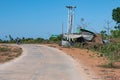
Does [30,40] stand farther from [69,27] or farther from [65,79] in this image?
[65,79]

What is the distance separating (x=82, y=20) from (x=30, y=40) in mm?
13569

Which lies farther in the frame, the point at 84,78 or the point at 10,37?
the point at 10,37

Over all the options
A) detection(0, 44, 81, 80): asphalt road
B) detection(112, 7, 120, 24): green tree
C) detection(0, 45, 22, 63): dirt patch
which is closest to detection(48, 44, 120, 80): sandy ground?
detection(0, 44, 81, 80): asphalt road

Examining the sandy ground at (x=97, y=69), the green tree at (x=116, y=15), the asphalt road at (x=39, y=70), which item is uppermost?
the green tree at (x=116, y=15)

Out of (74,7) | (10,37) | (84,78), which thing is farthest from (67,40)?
(84,78)

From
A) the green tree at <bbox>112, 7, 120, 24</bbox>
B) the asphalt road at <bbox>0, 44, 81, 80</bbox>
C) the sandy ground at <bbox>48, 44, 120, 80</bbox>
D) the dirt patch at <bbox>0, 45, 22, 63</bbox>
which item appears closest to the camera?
the asphalt road at <bbox>0, 44, 81, 80</bbox>

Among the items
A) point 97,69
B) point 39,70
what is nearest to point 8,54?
point 97,69

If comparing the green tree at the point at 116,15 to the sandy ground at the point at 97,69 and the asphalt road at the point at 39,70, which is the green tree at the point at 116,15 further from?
the asphalt road at the point at 39,70

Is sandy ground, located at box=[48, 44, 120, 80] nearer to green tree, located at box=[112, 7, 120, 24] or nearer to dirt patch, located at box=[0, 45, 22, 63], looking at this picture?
dirt patch, located at box=[0, 45, 22, 63]

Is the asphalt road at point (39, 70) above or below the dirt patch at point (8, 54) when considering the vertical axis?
above

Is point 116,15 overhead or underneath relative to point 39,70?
overhead

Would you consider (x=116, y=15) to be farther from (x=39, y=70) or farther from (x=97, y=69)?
(x=39, y=70)

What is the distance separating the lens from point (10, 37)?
100m

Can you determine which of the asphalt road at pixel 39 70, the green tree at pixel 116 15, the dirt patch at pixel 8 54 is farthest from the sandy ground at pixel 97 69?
the green tree at pixel 116 15
